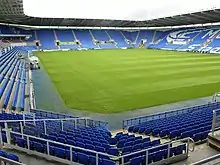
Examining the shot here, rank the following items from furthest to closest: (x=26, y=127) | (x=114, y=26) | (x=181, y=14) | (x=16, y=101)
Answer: (x=114, y=26), (x=181, y=14), (x=16, y=101), (x=26, y=127)

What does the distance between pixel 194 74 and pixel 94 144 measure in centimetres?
2208

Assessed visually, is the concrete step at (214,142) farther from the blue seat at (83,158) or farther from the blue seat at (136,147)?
the blue seat at (83,158)

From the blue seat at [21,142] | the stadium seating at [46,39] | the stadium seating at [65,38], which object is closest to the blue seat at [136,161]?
the blue seat at [21,142]

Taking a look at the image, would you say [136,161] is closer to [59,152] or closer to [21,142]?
[59,152]

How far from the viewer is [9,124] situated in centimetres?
914

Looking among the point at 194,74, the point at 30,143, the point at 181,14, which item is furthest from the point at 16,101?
the point at 181,14

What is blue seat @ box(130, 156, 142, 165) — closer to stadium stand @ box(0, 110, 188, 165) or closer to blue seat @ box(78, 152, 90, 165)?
stadium stand @ box(0, 110, 188, 165)

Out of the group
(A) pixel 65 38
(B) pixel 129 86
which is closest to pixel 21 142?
(B) pixel 129 86

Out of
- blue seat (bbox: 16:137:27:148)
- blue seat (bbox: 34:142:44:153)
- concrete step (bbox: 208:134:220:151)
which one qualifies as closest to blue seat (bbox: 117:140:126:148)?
blue seat (bbox: 34:142:44:153)

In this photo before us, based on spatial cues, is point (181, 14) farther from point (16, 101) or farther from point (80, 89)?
point (16, 101)

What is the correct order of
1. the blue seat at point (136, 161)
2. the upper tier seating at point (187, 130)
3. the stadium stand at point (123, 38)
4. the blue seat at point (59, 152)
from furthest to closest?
the stadium stand at point (123, 38) → the upper tier seating at point (187, 130) → the blue seat at point (59, 152) → the blue seat at point (136, 161)

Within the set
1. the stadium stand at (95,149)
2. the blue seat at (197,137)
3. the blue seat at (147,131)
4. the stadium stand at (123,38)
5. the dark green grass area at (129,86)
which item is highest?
the stadium stand at (123,38)

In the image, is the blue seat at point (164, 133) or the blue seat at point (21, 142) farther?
the blue seat at point (164, 133)

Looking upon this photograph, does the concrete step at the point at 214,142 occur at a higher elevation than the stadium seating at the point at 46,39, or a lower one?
lower
